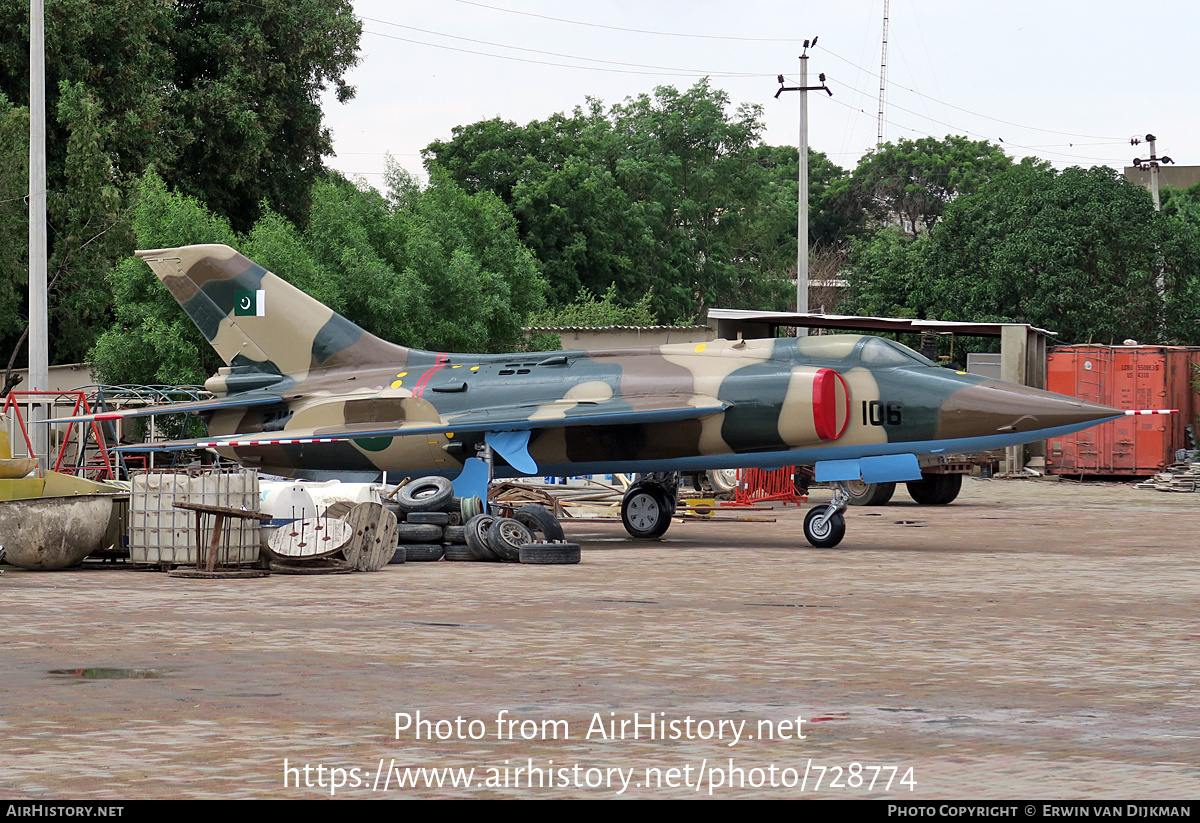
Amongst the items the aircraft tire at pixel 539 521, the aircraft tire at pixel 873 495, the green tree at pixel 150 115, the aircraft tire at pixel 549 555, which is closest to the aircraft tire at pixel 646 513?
the aircraft tire at pixel 539 521

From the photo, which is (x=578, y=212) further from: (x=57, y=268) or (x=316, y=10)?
(x=57, y=268)

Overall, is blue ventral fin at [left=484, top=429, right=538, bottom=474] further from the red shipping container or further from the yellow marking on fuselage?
the red shipping container

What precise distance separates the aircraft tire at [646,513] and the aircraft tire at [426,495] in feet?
12.9

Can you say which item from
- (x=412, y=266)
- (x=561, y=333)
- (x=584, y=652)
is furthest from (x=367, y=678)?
(x=561, y=333)

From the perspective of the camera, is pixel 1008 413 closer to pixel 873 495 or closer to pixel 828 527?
pixel 828 527

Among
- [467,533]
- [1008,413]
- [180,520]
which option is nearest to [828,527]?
[1008,413]

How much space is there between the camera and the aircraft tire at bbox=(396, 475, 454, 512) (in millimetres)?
19234

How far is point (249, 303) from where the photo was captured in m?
23.8

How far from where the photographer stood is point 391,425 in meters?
22.1

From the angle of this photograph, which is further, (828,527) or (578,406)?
(578,406)

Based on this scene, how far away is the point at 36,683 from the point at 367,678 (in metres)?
2.03

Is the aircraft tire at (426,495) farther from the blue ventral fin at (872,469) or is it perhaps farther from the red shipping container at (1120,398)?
the red shipping container at (1120,398)

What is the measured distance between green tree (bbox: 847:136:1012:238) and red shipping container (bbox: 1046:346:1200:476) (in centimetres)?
5850

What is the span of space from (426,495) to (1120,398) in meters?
25.5
